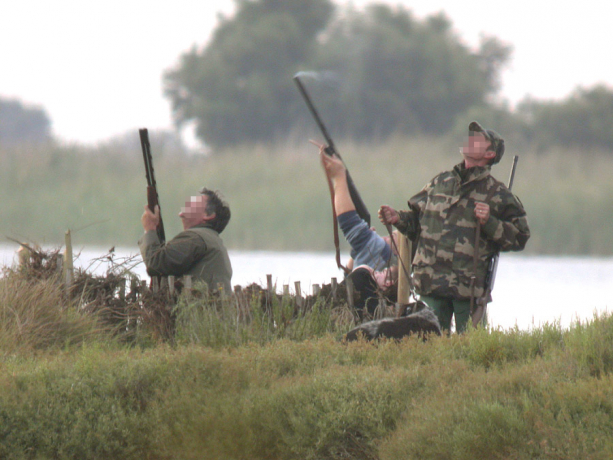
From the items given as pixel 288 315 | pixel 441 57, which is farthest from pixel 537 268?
pixel 288 315

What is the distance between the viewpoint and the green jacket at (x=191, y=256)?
290 inches

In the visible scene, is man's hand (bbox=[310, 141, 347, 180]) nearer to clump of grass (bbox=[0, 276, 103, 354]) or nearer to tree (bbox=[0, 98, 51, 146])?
clump of grass (bbox=[0, 276, 103, 354])

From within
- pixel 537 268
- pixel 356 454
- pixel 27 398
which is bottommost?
pixel 356 454

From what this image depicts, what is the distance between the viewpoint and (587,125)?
39031 mm

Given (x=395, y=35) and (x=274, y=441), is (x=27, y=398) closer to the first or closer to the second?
(x=274, y=441)

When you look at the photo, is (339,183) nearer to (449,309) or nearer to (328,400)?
(449,309)

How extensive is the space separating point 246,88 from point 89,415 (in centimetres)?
3732

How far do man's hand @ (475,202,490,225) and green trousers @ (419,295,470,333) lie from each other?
0.63 m

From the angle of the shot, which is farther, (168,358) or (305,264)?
(305,264)

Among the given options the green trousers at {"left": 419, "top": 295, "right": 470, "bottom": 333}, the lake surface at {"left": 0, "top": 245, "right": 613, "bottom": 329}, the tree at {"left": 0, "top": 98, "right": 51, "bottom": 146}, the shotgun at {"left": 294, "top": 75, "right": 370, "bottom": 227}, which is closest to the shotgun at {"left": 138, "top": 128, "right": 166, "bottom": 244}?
the shotgun at {"left": 294, "top": 75, "right": 370, "bottom": 227}

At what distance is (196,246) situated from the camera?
24.5 feet

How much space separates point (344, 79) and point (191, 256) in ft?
107

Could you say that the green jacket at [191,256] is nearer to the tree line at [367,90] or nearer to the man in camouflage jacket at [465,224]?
the man in camouflage jacket at [465,224]

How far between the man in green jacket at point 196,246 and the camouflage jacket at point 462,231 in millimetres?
1613
